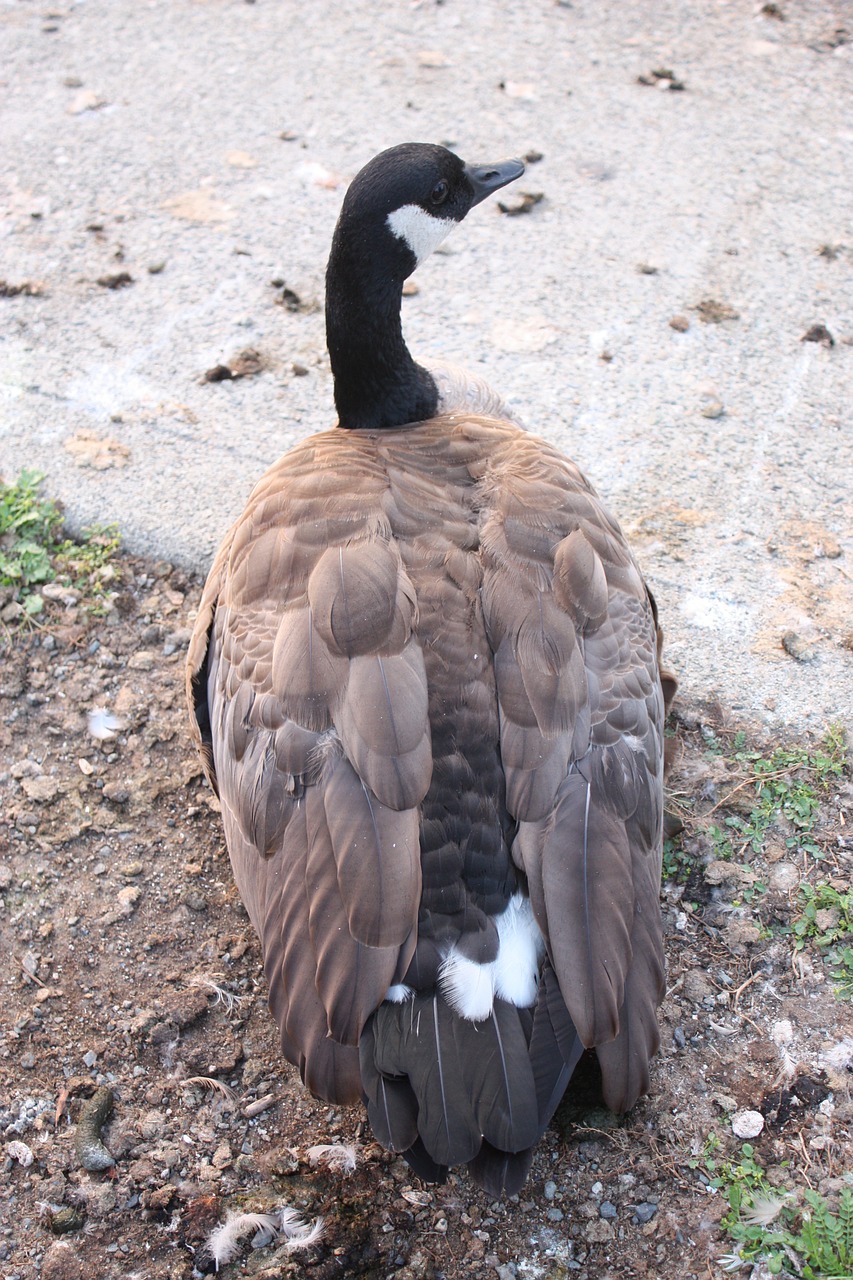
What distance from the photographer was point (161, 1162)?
257 centimetres

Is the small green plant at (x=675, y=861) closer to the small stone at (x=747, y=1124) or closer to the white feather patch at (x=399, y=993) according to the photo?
the small stone at (x=747, y=1124)

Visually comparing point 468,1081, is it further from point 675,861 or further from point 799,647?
point 799,647

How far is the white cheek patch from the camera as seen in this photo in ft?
10.7

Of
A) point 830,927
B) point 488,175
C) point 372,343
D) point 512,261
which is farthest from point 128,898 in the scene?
point 512,261

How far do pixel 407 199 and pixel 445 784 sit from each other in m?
1.77

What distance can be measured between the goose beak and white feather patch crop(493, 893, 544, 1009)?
2.26m

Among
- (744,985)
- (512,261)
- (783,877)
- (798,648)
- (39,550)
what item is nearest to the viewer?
(744,985)

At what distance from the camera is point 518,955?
7.41 ft

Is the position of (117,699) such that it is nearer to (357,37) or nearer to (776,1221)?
(776,1221)

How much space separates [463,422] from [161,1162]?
2.03 m

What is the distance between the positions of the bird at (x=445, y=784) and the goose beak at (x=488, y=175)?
3.46ft

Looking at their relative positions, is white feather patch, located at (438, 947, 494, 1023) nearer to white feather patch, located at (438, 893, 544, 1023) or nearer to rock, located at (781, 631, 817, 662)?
white feather patch, located at (438, 893, 544, 1023)

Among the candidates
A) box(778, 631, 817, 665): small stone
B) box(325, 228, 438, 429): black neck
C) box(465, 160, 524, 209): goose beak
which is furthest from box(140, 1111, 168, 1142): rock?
box(465, 160, 524, 209): goose beak

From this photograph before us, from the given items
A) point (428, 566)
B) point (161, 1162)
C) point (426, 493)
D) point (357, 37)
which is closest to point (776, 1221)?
point (161, 1162)
